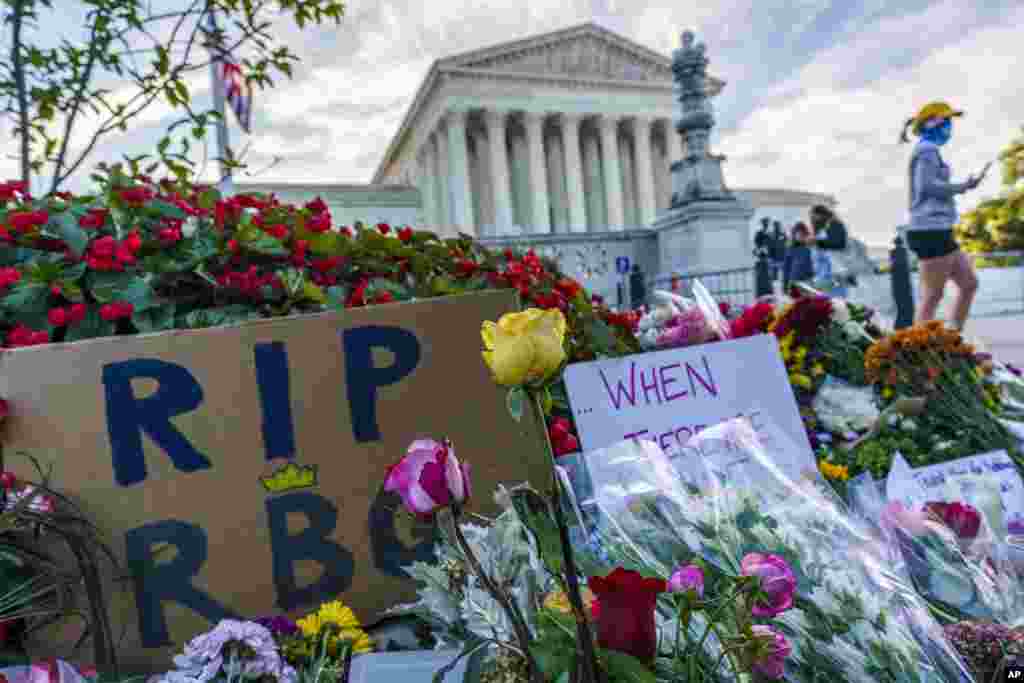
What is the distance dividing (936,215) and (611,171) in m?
31.0

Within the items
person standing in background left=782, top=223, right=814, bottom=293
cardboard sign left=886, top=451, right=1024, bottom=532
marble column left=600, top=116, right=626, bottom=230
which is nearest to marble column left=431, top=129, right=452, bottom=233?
marble column left=600, top=116, right=626, bottom=230

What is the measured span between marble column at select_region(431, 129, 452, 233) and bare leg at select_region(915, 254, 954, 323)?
28511 mm

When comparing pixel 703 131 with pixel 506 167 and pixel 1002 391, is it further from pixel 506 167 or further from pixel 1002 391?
pixel 506 167

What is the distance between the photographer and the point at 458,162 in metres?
31.8

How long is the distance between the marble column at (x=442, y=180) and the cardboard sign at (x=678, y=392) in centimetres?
3132

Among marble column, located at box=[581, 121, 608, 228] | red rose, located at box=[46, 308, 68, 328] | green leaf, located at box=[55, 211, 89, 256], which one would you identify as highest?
marble column, located at box=[581, 121, 608, 228]

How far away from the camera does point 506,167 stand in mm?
33688

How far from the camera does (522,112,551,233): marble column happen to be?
33.4 metres

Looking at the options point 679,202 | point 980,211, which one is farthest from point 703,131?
point 980,211

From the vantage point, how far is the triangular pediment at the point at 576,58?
31891 millimetres

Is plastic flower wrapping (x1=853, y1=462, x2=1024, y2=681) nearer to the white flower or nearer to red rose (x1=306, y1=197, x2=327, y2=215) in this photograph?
red rose (x1=306, y1=197, x2=327, y2=215)

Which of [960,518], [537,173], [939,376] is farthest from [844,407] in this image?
[537,173]

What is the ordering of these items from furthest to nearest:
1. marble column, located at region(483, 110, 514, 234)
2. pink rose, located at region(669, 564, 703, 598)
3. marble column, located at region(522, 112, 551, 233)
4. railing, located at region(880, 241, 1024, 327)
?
marble column, located at region(522, 112, 551, 233) → marble column, located at region(483, 110, 514, 234) → railing, located at region(880, 241, 1024, 327) → pink rose, located at region(669, 564, 703, 598)

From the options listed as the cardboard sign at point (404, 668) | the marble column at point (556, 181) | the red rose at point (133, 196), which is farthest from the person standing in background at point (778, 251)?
the marble column at point (556, 181)
